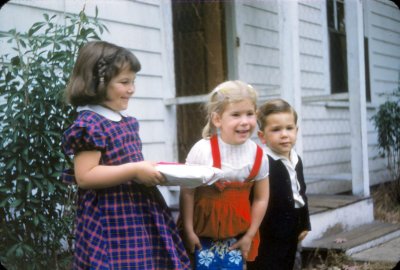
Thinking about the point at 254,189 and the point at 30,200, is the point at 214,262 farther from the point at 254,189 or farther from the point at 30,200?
the point at 30,200

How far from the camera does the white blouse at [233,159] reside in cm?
252

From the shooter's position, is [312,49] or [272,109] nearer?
[272,109]

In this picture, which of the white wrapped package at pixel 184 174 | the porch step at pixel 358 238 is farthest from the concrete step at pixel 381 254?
the white wrapped package at pixel 184 174

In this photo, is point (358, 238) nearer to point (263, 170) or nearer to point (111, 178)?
point (263, 170)

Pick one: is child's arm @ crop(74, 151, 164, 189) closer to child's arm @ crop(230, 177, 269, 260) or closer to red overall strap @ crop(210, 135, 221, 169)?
red overall strap @ crop(210, 135, 221, 169)

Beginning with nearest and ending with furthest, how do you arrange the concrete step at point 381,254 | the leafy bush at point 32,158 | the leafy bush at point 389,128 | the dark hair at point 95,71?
the dark hair at point 95,71
the leafy bush at point 32,158
the concrete step at point 381,254
the leafy bush at point 389,128

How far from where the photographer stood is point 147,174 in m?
2.16

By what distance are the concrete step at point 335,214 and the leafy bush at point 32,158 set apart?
2.44 metres

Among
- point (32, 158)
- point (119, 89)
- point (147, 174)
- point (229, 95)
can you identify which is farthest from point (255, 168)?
point (32, 158)

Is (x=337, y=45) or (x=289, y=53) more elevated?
(x=337, y=45)

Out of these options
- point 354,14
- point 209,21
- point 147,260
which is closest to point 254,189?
point 147,260

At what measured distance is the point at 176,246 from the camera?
2.43 metres

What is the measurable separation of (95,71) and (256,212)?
0.97 metres

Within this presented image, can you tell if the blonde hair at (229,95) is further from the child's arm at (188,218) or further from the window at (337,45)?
the window at (337,45)
